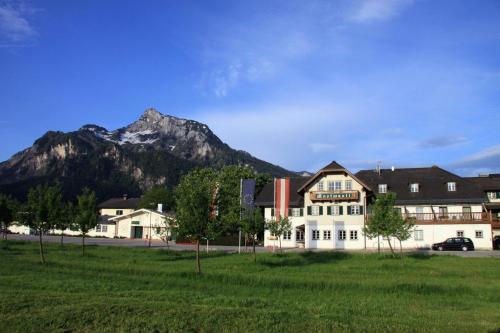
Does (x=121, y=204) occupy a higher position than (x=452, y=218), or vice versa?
(x=121, y=204)

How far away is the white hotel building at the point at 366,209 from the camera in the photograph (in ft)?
176

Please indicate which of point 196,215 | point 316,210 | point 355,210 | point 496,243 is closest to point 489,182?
point 496,243

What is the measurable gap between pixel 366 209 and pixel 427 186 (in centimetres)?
899

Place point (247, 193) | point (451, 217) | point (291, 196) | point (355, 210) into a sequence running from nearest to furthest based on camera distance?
point (247, 193)
point (451, 217)
point (355, 210)
point (291, 196)

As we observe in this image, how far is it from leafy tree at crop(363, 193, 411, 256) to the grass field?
8.22 metres

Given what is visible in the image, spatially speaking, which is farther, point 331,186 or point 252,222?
point 331,186

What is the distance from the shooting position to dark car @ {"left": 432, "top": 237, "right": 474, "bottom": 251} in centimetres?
4944

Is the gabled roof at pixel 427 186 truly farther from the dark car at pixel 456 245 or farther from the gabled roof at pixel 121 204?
the gabled roof at pixel 121 204

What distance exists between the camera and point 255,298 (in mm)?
16719

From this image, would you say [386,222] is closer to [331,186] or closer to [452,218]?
[452,218]

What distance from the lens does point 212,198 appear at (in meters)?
32.1

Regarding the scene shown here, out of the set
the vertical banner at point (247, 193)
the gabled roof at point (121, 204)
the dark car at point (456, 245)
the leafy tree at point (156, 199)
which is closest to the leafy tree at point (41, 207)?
the vertical banner at point (247, 193)

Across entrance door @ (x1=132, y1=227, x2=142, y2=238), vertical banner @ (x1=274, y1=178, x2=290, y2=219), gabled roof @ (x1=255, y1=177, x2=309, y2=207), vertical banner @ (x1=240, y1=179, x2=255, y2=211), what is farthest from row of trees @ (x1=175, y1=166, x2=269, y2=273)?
entrance door @ (x1=132, y1=227, x2=142, y2=238)

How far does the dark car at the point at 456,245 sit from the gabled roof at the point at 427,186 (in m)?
7.23
